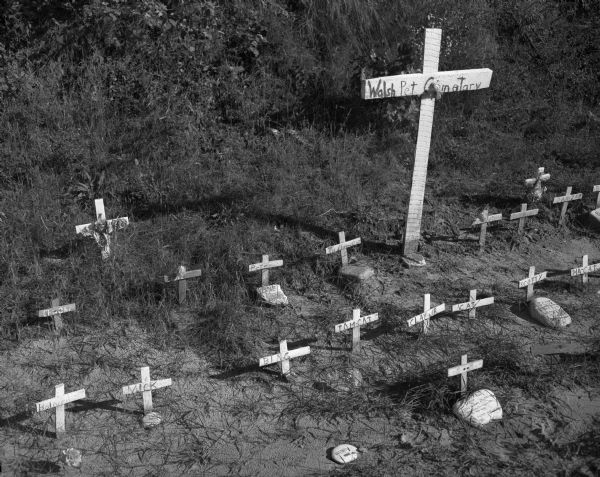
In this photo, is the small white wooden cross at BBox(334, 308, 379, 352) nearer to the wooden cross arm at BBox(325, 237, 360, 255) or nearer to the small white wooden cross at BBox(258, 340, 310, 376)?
the small white wooden cross at BBox(258, 340, 310, 376)

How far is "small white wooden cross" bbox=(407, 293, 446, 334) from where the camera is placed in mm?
5216

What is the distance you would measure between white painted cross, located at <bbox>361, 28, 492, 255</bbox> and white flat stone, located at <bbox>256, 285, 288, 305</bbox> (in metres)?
1.26

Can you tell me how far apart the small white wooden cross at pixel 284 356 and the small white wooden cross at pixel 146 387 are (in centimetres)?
62

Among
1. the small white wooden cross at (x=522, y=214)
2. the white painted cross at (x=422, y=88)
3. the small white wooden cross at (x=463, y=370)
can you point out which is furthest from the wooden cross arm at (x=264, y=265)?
the small white wooden cross at (x=522, y=214)

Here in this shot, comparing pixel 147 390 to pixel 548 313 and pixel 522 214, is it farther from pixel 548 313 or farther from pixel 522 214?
pixel 522 214

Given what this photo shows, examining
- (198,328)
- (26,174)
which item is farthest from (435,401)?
(26,174)

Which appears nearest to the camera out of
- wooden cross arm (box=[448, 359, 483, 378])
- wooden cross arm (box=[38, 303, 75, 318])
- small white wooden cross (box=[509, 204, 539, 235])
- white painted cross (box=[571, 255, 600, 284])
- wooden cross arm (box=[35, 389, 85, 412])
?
wooden cross arm (box=[35, 389, 85, 412])

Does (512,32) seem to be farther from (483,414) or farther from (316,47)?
(483,414)

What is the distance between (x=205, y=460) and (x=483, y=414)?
5.44 feet

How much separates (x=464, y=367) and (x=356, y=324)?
2.61 ft

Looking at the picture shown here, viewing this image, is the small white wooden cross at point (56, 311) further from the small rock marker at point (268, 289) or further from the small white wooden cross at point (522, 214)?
the small white wooden cross at point (522, 214)

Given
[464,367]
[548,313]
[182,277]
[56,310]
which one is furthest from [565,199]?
[56,310]

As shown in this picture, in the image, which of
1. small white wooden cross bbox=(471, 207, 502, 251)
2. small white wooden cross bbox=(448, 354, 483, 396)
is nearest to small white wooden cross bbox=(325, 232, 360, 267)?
small white wooden cross bbox=(471, 207, 502, 251)

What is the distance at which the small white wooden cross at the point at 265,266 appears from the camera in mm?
5590
